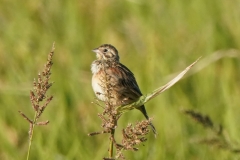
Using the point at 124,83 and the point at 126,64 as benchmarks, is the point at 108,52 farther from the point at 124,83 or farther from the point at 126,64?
the point at 126,64

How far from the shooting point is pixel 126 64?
259 inches

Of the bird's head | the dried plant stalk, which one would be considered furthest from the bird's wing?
the dried plant stalk

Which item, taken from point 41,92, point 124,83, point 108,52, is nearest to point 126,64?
point 108,52

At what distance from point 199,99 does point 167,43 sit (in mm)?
959

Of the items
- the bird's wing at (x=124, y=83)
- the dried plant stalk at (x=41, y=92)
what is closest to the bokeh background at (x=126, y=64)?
the bird's wing at (x=124, y=83)

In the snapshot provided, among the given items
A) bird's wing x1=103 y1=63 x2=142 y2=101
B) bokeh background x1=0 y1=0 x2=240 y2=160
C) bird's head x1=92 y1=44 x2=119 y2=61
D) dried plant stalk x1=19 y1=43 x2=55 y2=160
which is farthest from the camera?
bokeh background x1=0 y1=0 x2=240 y2=160

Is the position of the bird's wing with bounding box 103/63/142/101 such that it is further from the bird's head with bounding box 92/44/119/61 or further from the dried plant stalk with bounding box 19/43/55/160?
the dried plant stalk with bounding box 19/43/55/160

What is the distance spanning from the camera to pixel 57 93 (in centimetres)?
566

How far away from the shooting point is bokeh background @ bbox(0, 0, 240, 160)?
489cm

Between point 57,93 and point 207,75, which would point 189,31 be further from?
point 57,93

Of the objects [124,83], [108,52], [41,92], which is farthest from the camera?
[108,52]

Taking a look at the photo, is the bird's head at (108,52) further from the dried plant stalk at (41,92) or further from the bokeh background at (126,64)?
the dried plant stalk at (41,92)

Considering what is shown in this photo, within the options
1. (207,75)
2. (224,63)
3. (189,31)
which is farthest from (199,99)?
(189,31)

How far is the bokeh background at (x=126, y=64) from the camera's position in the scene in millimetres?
4891
